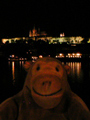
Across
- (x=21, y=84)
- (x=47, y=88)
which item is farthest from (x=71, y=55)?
(x=47, y=88)

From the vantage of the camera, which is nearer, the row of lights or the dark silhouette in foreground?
the dark silhouette in foreground

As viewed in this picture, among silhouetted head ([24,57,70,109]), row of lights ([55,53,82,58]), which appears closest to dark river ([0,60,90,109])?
silhouetted head ([24,57,70,109])

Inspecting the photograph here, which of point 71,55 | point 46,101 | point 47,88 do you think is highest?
point 47,88

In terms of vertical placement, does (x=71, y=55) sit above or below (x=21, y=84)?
below

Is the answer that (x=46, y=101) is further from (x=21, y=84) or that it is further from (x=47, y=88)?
(x=21, y=84)

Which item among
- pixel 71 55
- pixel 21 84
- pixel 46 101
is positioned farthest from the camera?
pixel 71 55

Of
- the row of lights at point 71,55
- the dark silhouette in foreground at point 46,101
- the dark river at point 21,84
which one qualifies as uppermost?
the dark silhouette in foreground at point 46,101

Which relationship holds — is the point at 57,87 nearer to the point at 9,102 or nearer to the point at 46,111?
the point at 46,111

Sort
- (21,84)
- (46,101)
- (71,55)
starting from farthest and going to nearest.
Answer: (71,55) → (21,84) → (46,101)

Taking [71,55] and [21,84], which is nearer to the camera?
[21,84]

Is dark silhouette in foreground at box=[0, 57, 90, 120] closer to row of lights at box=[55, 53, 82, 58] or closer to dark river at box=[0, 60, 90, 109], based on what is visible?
dark river at box=[0, 60, 90, 109]

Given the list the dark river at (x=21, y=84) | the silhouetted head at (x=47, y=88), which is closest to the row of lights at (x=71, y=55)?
the dark river at (x=21, y=84)

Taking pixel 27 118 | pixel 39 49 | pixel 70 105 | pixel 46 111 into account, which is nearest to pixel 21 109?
pixel 27 118

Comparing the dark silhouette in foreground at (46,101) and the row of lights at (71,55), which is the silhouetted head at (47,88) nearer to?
the dark silhouette in foreground at (46,101)
